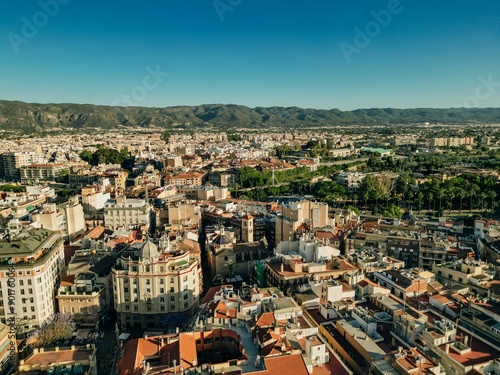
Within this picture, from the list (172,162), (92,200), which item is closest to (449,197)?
(92,200)

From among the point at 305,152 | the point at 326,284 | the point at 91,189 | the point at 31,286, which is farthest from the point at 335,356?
the point at 305,152

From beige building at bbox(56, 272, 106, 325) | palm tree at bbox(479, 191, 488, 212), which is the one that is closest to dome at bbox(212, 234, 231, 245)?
beige building at bbox(56, 272, 106, 325)

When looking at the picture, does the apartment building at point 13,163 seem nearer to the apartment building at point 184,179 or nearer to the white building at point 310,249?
the apartment building at point 184,179

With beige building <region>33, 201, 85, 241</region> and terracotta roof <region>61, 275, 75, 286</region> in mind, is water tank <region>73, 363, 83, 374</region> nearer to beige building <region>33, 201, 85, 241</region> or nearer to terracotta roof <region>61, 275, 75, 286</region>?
terracotta roof <region>61, 275, 75, 286</region>

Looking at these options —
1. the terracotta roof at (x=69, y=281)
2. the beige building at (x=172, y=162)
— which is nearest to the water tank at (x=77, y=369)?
the terracotta roof at (x=69, y=281)

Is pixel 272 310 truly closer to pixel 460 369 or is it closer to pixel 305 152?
pixel 460 369

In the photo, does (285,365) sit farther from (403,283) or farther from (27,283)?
(27,283)
